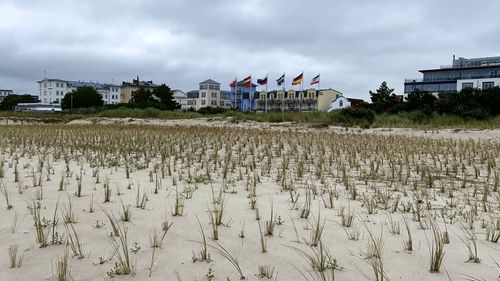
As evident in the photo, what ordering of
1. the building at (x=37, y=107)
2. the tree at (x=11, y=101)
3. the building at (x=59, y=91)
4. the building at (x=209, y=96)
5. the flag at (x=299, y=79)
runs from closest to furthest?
the flag at (x=299, y=79) → the building at (x=37, y=107) → the tree at (x=11, y=101) → the building at (x=209, y=96) → the building at (x=59, y=91)

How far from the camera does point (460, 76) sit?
77812mm

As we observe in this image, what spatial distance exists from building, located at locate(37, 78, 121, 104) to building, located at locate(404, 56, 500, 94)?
322 feet

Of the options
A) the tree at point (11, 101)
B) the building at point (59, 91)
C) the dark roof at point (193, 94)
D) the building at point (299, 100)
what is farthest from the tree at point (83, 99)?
the building at point (59, 91)

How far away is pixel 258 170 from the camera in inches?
277

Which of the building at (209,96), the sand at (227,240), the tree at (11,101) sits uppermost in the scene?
the building at (209,96)

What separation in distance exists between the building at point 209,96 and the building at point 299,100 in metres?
14.8

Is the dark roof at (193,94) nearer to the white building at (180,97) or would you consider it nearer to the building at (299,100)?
the white building at (180,97)

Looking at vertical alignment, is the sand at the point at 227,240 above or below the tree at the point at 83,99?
below

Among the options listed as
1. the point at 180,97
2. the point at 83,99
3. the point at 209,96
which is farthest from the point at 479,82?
the point at 180,97

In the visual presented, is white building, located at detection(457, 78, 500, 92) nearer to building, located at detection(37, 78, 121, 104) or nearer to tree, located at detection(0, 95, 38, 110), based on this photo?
building, located at detection(37, 78, 121, 104)

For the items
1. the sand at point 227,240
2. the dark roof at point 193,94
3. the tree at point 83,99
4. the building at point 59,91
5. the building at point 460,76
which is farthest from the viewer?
the building at point 59,91

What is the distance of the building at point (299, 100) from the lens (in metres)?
99.5

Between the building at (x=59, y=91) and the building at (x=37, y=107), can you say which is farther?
the building at (x=59, y=91)

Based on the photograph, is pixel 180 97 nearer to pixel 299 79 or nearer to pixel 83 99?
pixel 83 99
